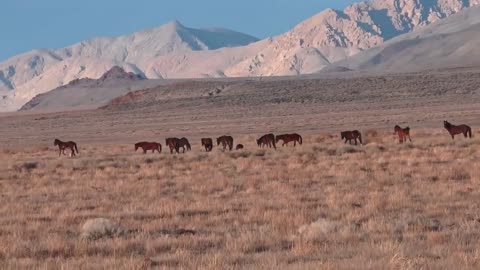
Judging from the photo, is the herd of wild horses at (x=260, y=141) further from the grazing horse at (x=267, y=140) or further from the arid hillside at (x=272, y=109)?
the arid hillside at (x=272, y=109)

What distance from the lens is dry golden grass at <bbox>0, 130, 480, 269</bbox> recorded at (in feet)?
35.9

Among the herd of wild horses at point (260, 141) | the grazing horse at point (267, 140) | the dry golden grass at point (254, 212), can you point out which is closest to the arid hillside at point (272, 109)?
the herd of wild horses at point (260, 141)

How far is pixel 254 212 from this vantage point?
50.8 ft

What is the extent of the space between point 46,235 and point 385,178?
10.2 metres

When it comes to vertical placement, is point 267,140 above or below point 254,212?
above

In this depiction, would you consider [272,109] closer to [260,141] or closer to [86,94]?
[260,141]

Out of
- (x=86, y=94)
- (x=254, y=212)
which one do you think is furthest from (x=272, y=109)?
(x=86, y=94)

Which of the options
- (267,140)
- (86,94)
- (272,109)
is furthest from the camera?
(86,94)

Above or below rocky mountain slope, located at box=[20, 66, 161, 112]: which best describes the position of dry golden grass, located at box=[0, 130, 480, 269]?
below

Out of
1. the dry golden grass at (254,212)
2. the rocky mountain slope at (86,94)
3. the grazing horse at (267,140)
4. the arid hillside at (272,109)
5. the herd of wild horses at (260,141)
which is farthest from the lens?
the rocky mountain slope at (86,94)

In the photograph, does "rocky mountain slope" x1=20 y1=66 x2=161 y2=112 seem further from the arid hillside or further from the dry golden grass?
the dry golden grass

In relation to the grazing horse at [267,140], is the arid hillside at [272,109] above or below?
above

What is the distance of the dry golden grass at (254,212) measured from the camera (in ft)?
35.9

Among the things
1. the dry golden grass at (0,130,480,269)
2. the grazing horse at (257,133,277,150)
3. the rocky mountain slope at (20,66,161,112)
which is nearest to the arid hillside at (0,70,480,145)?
the grazing horse at (257,133,277,150)
